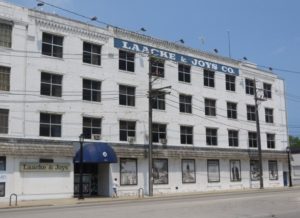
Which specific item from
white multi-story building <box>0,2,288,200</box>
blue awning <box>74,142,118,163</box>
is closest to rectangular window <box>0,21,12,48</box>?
white multi-story building <box>0,2,288,200</box>

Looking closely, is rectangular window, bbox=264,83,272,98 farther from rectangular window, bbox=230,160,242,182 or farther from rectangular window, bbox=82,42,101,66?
rectangular window, bbox=82,42,101,66

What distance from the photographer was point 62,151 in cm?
3828

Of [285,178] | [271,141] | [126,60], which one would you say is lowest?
[285,178]

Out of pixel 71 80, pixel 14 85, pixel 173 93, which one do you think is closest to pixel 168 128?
pixel 173 93

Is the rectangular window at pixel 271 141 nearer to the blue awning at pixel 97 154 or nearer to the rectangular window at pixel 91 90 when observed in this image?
the blue awning at pixel 97 154

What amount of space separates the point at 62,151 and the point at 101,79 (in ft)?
26.5

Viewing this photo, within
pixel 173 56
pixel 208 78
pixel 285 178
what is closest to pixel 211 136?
pixel 208 78

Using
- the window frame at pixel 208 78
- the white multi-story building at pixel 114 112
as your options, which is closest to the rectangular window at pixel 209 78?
the window frame at pixel 208 78

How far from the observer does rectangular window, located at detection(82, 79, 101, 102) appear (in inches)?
1641

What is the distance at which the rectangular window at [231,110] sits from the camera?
5586 centimetres

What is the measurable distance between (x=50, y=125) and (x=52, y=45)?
22.2 ft

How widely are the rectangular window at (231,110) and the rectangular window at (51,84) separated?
23.1 meters

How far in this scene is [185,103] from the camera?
50531mm

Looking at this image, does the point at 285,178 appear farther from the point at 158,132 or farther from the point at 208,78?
the point at 158,132
